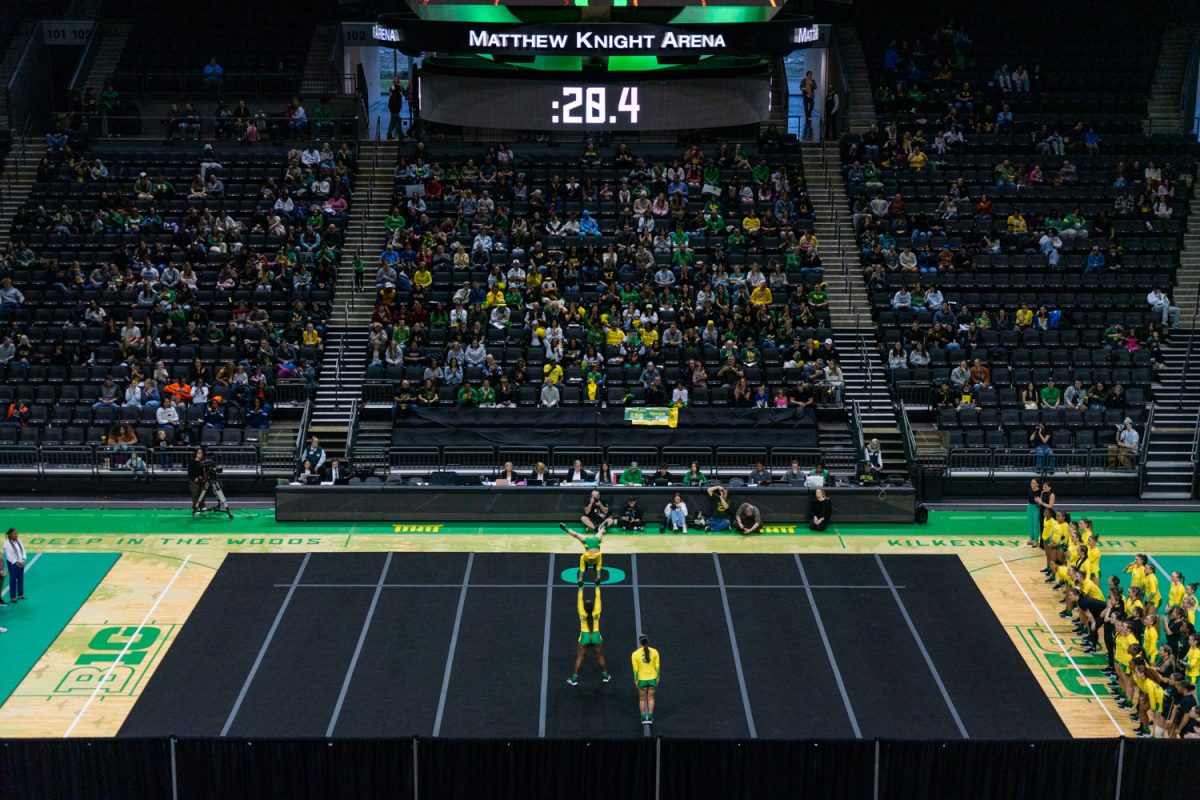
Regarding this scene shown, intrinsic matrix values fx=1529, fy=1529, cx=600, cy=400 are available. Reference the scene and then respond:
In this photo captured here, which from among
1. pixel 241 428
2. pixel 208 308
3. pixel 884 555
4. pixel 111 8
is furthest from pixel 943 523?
pixel 111 8

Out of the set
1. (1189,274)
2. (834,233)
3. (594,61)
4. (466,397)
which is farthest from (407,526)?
(1189,274)

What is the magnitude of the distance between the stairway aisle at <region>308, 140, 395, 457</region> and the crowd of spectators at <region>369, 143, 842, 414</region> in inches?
28.1

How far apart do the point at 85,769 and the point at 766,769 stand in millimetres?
8236

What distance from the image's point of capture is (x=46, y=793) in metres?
18.4

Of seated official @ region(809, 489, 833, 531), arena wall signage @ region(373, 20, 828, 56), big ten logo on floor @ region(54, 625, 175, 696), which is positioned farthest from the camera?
seated official @ region(809, 489, 833, 531)

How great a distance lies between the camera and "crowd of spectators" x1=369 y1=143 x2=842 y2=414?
35.9m

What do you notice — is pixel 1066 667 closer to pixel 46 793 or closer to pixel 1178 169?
pixel 46 793

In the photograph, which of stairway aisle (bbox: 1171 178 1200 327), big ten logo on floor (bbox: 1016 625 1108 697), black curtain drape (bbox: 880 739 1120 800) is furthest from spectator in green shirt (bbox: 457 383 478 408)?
stairway aisle (bbox: 1171 178 1200 327)

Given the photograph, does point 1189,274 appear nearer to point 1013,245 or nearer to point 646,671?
point 1013,245

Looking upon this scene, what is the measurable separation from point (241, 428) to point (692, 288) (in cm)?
1161

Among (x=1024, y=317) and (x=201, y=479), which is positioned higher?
(x=1024, y=317)

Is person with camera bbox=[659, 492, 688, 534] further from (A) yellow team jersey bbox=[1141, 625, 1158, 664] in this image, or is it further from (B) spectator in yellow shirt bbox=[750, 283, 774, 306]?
(A) yellow team jersey bbox=[1141, 625, 1158, 664]

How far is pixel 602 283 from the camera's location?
38.8 meters

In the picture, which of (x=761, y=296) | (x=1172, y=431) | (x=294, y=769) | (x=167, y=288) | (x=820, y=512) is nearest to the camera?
(x=294, y=769)
